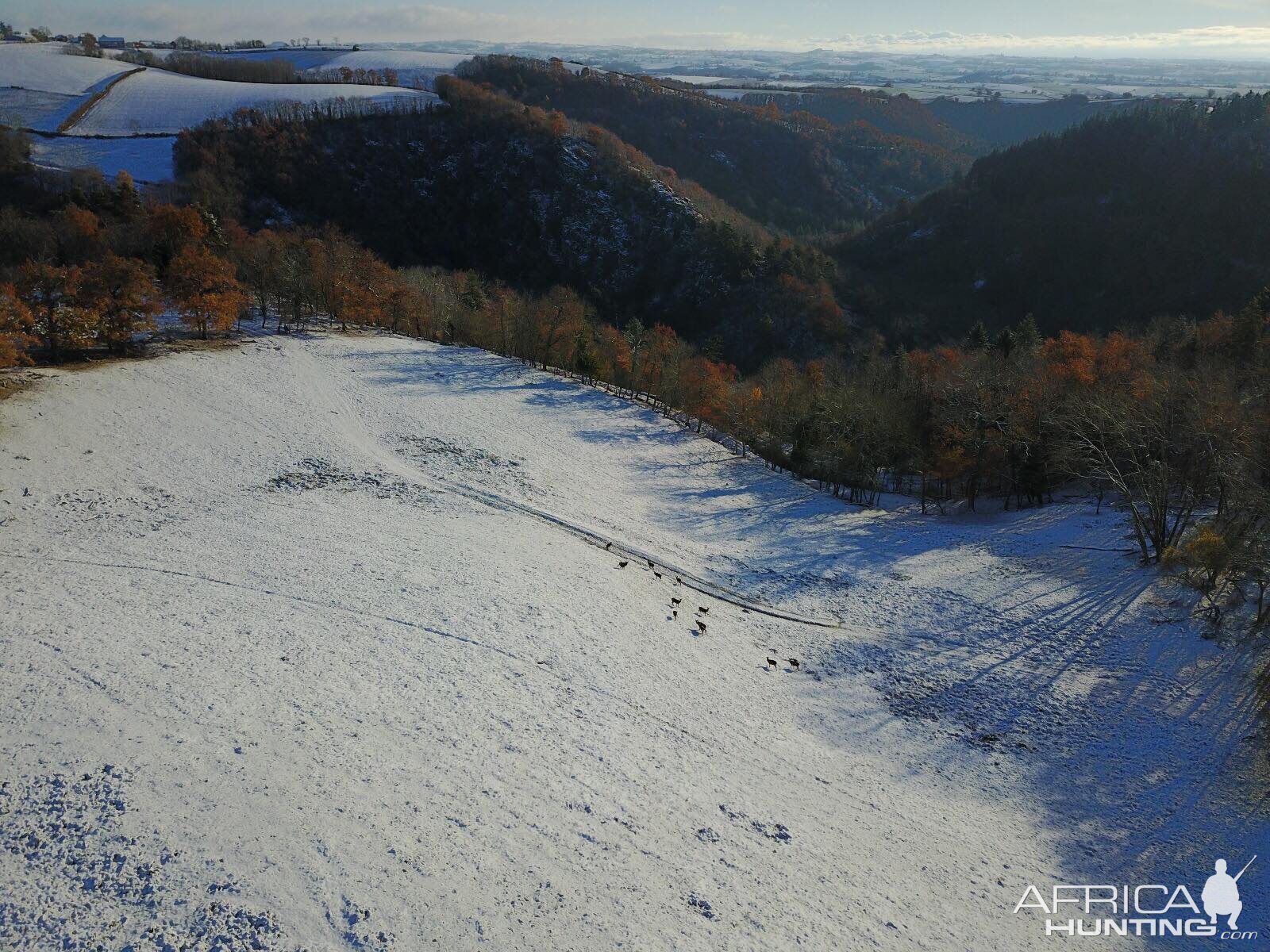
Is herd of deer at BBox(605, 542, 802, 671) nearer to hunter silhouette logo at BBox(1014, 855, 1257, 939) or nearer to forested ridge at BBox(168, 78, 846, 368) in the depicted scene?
hunter silhouette logo at BBox(1014, 855, 1257, 939)

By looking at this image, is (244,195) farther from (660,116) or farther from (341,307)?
(660,116)

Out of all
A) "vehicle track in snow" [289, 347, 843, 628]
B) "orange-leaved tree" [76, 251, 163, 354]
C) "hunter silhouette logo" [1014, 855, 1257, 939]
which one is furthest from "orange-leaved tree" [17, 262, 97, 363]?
"hunter silhouette logo" [1014, 855, 1257, 939]

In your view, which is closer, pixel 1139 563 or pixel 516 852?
pixel 516 852

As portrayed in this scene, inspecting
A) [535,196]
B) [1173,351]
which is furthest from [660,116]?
[1173,351]

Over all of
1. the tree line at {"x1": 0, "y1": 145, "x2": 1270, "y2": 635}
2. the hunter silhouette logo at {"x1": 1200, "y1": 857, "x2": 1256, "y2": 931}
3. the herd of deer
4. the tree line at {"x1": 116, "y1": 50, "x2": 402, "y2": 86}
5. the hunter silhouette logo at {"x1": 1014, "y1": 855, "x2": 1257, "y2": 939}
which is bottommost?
the hunter silhouette logo at {"x1": 1014, "y1": 855, "x2": 1257, "y2": 939}

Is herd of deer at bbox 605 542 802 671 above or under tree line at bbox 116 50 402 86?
under

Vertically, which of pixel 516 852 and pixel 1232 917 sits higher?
pixel 516 852

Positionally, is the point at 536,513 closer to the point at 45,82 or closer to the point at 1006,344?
the point at 1006,344
